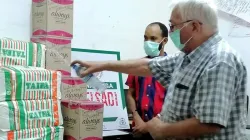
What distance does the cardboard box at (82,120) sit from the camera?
1861mm

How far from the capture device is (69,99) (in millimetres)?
2039

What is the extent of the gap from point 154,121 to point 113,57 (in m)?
1.44

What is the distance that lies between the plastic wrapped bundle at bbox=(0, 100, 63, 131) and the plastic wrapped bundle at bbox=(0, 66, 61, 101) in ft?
0.11

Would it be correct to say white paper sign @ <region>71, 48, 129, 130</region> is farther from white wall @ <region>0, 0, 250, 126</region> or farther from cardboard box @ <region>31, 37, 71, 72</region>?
cardboard box @ <region>31, 37, 71, 72</region>

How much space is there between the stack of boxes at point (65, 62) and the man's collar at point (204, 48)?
31.2 inches

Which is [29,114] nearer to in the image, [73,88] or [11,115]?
[11,115]

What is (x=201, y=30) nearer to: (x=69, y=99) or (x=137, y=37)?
(x=69, y=99)

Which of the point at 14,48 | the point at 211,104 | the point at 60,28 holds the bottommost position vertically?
the point at 211,104

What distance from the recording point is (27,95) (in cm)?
169

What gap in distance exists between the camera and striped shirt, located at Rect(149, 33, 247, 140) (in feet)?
3.92

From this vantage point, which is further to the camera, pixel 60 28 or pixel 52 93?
pixel 60 28

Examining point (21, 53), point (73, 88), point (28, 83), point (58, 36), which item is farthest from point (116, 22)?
point (28, 83)

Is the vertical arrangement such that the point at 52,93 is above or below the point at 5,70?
below

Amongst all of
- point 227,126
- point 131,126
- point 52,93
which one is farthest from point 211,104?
point 131,126
